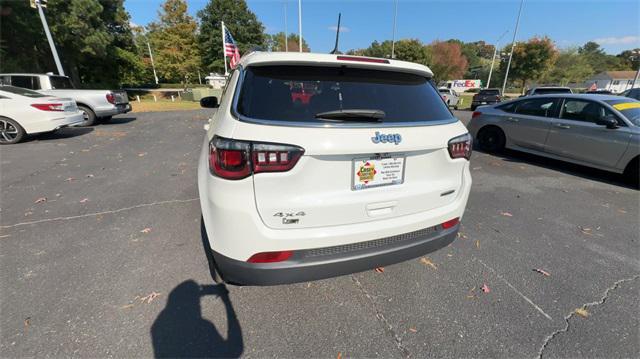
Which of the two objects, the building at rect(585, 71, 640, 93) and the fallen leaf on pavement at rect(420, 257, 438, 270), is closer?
the fallen leaf on pavement at rect(420, 257, 438, 270)

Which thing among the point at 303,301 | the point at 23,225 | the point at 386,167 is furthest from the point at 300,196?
the point at 23,225

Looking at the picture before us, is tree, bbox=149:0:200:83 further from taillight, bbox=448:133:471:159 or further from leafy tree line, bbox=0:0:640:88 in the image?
taillight, bbox=448:133:471:159

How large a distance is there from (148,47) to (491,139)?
208ft

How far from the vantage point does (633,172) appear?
4.94 metres

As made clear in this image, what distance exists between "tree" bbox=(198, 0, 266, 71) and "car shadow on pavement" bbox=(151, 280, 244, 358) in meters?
50.8

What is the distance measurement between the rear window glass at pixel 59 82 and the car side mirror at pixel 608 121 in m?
15.3

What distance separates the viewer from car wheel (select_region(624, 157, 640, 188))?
15.9 ft

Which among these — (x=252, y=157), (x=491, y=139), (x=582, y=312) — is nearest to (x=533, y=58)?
(x=491, y=139)

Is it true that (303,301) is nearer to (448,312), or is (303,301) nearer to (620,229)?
(448,312)

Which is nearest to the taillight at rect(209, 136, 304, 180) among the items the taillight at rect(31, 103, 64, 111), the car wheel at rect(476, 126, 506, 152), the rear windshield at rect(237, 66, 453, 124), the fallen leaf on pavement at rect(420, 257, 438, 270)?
the rear windshield at rect(237, 66, 453, 124)

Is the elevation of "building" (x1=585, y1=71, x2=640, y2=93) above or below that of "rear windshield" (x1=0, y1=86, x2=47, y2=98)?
above

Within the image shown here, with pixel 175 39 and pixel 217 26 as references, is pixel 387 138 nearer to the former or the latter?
pixel 175 39

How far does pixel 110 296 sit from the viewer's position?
7.34ft

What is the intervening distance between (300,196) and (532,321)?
199cm
